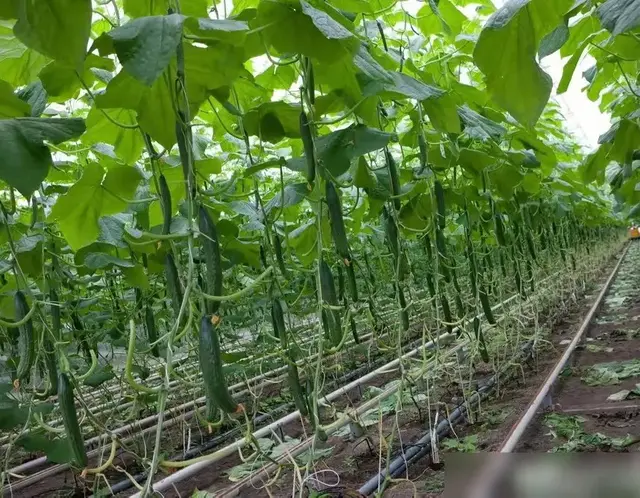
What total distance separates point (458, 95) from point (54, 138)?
140 centimetres

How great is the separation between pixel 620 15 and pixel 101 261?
65.5 inches

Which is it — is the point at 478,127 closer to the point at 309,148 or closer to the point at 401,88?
the point at 401,88

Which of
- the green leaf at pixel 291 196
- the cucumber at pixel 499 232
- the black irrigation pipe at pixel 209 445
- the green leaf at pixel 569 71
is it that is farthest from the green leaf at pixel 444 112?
the black irrigation pipe at pixel 209 445

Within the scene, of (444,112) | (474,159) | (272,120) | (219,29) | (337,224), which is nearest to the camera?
(219,29)

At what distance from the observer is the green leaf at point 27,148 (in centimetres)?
102

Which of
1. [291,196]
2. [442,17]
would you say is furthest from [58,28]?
[442,17]

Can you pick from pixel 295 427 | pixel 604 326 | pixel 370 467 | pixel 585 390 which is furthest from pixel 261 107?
pixel 604 326

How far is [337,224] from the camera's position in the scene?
130cm

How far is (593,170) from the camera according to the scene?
9.27ft

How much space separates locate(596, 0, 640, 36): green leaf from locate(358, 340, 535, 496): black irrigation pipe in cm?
146

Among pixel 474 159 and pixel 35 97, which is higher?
pixel 35 97

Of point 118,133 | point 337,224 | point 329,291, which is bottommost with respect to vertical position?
point 329,291

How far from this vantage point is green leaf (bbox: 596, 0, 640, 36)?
100cm

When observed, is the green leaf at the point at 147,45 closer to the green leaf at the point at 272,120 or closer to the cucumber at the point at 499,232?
the green leaf at the point at 272,120
